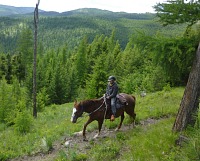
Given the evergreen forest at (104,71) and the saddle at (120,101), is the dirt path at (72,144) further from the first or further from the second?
the evergreen forest at (104,71)

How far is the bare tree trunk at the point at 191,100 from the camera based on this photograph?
9.06m

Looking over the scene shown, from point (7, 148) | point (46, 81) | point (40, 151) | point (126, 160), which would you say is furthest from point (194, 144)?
point (46, 81)

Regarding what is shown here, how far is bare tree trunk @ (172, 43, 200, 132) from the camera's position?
906 cm

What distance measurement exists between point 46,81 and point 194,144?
142 ft

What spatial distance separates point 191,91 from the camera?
9.16m

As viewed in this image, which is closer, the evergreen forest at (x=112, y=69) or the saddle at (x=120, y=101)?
the evergreen forest at (x=112, y=69)

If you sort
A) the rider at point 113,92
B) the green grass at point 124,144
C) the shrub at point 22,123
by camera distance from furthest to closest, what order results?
the shrub at point 22,123 < the rider at point 113,92 < the green grass at point 124,144

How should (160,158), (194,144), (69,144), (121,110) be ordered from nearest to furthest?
1. (194,144)
2. (160,158)
3. (69,144)
4. (121,110)

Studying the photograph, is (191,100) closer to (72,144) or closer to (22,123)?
(72,144)

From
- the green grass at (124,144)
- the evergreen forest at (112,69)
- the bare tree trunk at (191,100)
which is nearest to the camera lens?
the green grass at (124,144)

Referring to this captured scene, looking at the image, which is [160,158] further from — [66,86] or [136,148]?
Answer: [66,86]

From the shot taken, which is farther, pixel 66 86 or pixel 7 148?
pixel 66 86

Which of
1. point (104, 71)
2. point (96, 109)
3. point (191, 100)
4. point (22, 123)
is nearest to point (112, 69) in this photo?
point (104, 71)

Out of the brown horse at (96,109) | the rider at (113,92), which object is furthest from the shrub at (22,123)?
the rider at (113,92)
